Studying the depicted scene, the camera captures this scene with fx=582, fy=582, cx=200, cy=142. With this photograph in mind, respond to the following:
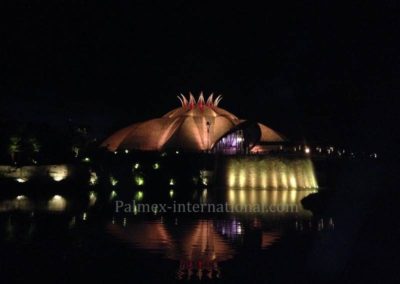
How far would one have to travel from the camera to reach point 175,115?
71.7m

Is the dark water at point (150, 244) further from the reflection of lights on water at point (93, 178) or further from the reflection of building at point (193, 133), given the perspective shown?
the reflection of building at point (193, 133)

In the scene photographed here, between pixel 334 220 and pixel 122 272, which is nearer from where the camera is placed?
pixel 122 272

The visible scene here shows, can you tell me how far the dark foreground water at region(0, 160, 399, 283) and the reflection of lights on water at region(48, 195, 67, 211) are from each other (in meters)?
0.09

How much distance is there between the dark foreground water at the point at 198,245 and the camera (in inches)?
531

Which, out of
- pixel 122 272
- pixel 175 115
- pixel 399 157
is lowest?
pixel 122 272

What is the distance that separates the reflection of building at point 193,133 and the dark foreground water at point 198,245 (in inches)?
1164

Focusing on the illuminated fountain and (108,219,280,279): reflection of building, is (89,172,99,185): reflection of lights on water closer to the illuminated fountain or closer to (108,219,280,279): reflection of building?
the illuminated fountain

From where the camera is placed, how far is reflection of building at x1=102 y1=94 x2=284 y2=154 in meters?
58.9

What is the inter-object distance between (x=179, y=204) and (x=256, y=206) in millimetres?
4442

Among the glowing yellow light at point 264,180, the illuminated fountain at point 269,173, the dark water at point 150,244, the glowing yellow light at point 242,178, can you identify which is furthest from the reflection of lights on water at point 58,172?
the glowing yellow light at point 264,180

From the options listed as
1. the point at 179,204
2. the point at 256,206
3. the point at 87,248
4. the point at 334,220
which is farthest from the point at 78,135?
the point at 87,248

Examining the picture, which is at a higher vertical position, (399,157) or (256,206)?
(399,157)

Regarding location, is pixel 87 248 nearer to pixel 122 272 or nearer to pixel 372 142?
pixel 122 272

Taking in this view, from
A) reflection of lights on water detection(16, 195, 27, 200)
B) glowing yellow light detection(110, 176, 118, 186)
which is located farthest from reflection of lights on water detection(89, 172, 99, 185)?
reflection of lights on water detection(16, 195, 27, 200)
